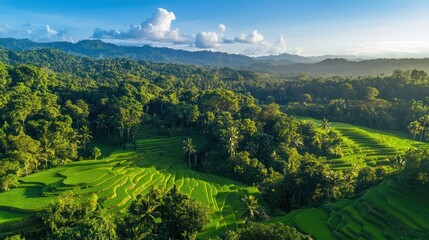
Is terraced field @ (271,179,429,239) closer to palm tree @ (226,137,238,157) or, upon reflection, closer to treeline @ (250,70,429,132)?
palm tree @ (226,137,238,157)

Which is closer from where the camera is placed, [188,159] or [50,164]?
[50,164]

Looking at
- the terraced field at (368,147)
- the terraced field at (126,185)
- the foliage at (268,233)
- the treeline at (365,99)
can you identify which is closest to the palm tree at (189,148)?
the terraced field at (126,185)

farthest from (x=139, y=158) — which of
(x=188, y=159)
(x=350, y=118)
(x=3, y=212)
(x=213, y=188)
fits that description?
(x=350, y=118)

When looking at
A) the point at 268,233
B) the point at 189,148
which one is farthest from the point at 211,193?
the point at 268,233

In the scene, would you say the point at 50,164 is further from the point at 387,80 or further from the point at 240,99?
the point at 387,80

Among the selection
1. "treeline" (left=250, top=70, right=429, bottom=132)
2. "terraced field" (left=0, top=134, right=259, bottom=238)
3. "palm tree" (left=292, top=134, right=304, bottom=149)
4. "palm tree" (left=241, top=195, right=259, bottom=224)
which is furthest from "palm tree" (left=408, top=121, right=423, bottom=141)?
"palm tree" (left=241, top=195, right=259, bottom=224)
